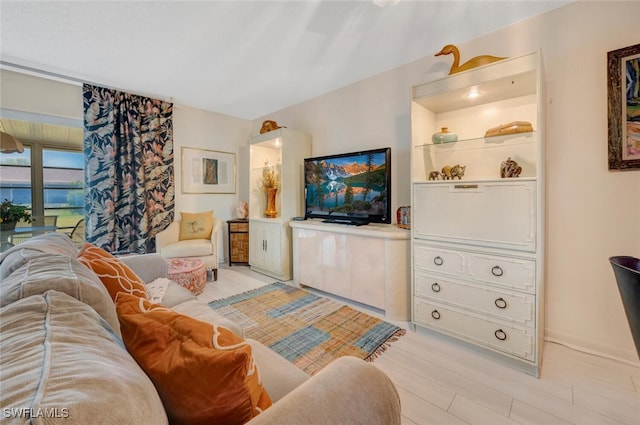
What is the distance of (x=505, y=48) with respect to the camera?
2150 millimetres

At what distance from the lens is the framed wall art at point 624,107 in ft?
5.51

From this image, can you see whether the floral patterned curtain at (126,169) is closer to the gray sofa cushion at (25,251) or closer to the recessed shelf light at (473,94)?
the gray sofa cushion at (25,251)

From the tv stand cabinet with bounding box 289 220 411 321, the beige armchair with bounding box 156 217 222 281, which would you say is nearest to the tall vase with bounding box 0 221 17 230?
the beige armchair with bounding box 156 217 222 281

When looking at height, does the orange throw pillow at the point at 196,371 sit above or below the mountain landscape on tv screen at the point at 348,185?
below

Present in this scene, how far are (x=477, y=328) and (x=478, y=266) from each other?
0.45m

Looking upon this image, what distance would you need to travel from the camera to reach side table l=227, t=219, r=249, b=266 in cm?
415

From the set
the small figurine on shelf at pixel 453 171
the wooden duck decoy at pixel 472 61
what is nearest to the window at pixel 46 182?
the small figurine on shelf at pixel 453 171

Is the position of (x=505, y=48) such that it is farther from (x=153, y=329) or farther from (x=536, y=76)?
(x=153, y=329)

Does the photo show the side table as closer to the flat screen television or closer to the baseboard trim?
the flat screen television

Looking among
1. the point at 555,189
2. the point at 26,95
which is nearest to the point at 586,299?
the point at 555,189

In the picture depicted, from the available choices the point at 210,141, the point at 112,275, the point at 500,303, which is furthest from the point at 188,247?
the point at 500,303

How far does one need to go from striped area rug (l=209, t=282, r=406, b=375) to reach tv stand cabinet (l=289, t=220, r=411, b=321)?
0.58ft

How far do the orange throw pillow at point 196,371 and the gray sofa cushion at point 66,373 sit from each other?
7cm

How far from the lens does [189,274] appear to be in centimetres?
271
